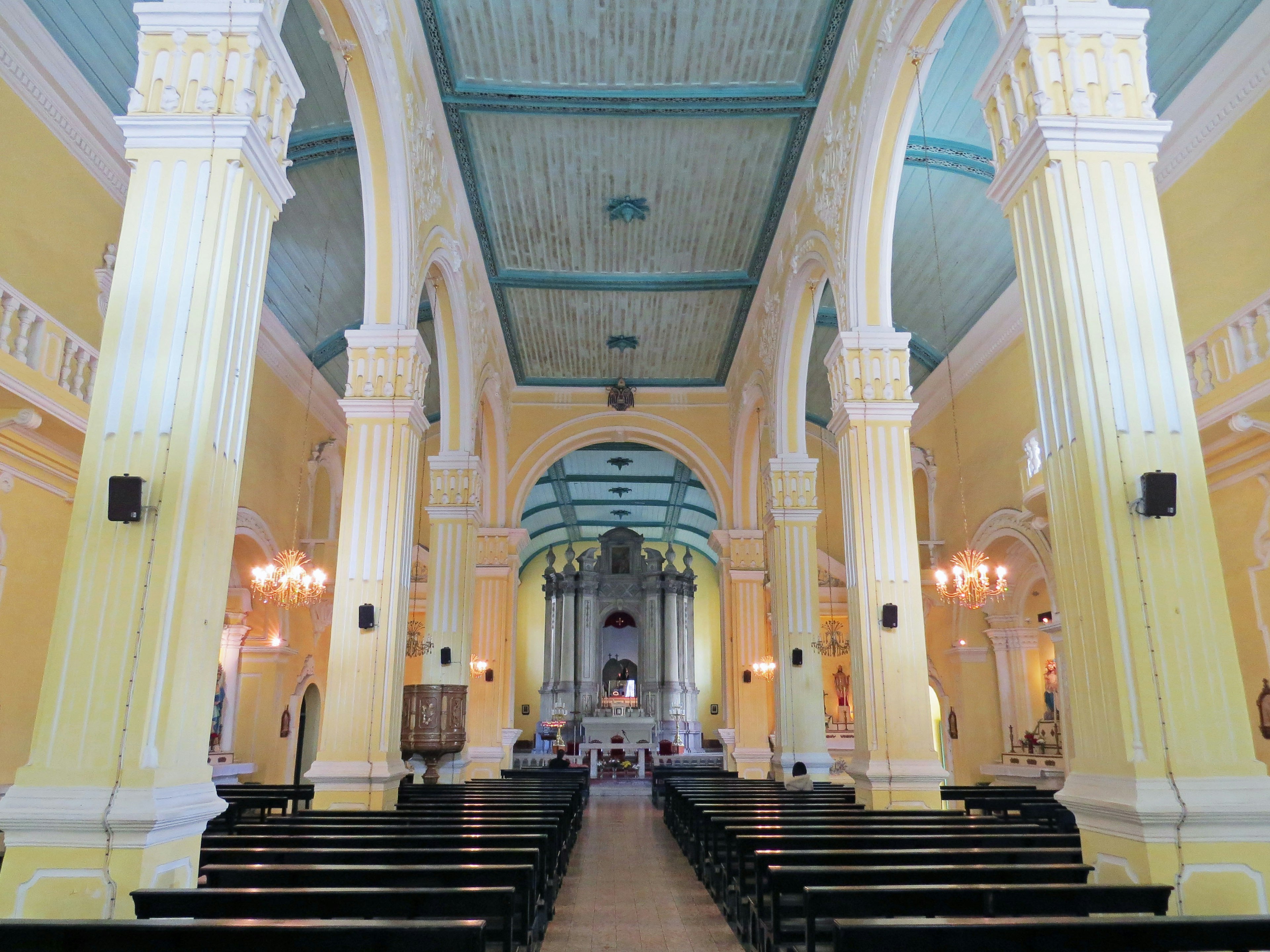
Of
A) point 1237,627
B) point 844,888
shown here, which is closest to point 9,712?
point 844,888

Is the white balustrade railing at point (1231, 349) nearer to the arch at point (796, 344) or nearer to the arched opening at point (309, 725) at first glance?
the arch at point (796, 344)

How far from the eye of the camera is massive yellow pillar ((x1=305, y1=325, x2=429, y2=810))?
7000mm

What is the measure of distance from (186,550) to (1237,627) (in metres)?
8.58

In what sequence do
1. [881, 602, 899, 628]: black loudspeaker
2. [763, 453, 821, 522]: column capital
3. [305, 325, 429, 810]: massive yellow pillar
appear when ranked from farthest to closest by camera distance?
[763, 453, 821, 522]: column capital < [881, 602, 899, 628]: black loudspeaker < [305, 325, 429, 810]: massive yellow pillar

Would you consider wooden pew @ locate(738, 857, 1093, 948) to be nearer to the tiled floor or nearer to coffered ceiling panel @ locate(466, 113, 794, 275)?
the tiled floor

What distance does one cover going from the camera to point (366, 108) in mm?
7504

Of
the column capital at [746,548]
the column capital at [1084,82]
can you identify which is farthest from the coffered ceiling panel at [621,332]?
the column capital at [1084,82]

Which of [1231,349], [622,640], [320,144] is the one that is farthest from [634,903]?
[622,640]

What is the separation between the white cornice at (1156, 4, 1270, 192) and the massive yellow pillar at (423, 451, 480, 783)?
8331 millimetres

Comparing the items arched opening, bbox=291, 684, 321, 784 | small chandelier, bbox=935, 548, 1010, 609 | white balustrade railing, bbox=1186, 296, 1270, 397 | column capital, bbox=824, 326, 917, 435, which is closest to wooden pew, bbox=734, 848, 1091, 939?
white balustrade railing, bbox=1186, 296, 1270, 397

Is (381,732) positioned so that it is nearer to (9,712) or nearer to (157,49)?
(9,712)

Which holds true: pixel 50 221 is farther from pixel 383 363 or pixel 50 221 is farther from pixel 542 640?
pixel 542 640

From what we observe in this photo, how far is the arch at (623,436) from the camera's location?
54.6 feet

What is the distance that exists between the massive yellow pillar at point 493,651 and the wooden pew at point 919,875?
411 inches
